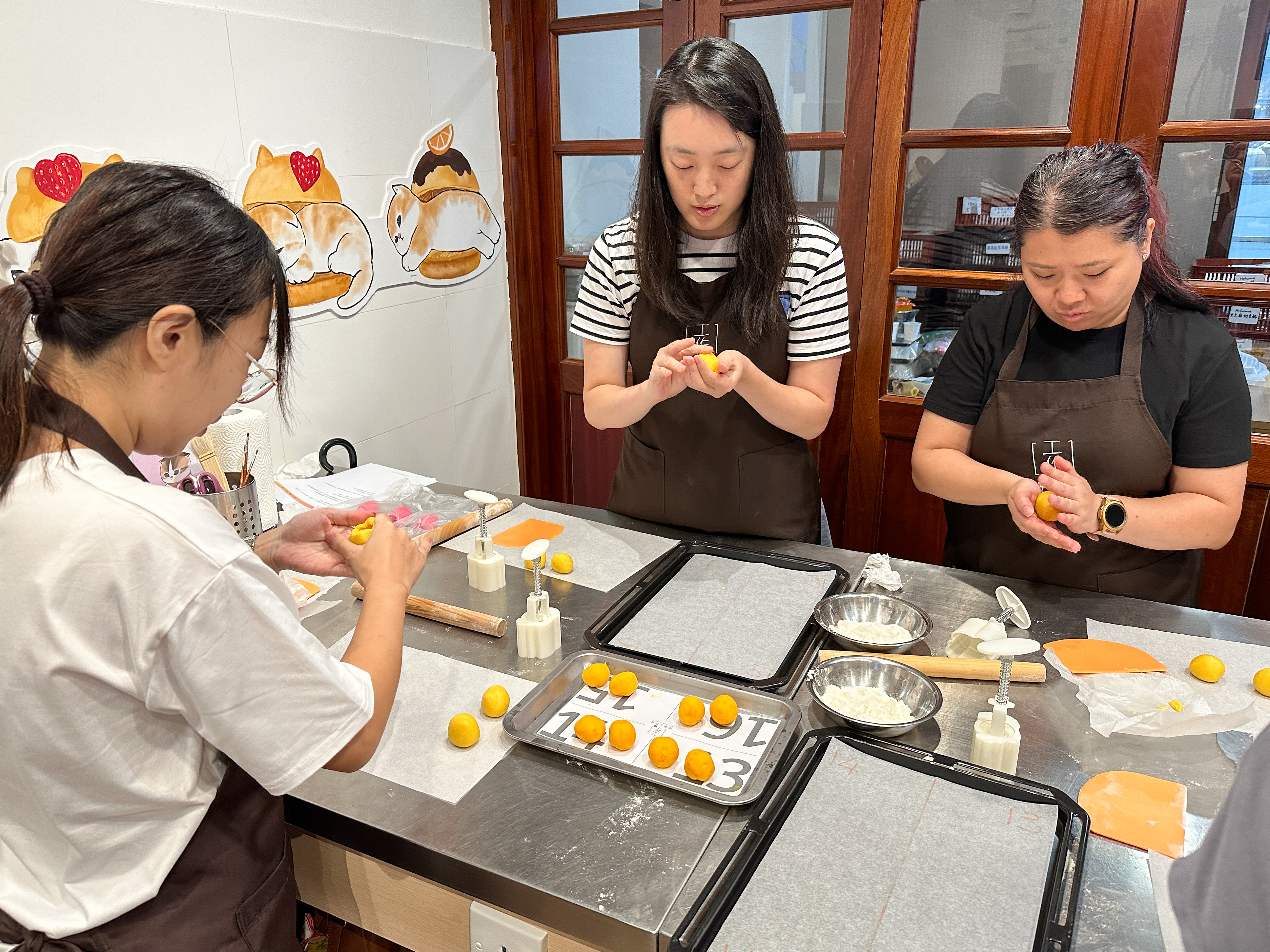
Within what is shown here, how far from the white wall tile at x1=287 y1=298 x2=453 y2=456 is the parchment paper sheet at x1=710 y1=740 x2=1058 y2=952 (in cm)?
178

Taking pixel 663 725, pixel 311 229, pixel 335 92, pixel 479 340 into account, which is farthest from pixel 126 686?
pixel 479 340

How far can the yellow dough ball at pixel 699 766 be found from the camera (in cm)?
109

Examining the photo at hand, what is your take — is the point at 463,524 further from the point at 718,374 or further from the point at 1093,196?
the point at 1093,196

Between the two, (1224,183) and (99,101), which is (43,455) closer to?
(99,101)

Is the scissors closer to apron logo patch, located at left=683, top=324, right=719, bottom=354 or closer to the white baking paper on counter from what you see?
the white baking paper on counter

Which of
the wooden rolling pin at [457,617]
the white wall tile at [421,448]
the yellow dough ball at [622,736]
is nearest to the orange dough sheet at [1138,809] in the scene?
the yellow dough ball at [622,736]

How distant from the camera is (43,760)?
80cm

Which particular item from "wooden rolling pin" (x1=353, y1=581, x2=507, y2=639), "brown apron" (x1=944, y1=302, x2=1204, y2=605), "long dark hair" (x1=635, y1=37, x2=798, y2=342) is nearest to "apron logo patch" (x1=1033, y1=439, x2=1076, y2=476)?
"brown apron" (x1=944, y1=302, x2=1204, y2=605)

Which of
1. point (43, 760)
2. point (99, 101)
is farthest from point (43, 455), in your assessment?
point (99, 101)

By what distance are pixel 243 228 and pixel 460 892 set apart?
784 mm

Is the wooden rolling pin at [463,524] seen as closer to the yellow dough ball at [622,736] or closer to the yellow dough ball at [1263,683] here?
the yellow dough ball at [622,736]

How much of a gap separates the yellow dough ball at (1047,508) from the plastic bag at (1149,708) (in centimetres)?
28

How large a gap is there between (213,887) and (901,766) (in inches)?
32.5

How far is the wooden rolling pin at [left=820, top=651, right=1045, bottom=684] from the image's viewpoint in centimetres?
130
